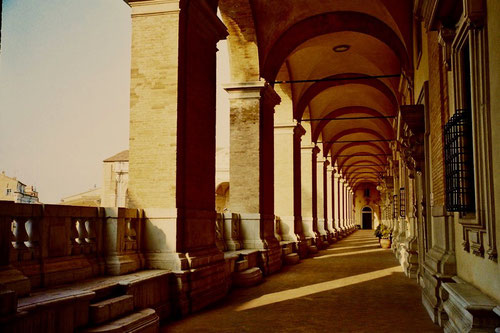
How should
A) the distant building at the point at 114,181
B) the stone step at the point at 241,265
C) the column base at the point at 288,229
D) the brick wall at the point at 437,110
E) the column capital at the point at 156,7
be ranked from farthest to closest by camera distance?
the distant building at the point at 114,181 < the column base at the point at 288,229 < the stone step at the point at 241,265 < the column capital at the point at 156,7 < the brick wall at the point at 437,110

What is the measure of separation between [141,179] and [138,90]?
1.40 metres

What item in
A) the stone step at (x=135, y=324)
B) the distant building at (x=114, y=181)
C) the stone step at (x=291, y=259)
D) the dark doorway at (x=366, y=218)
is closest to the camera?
the stone step at (x=135, y=324)

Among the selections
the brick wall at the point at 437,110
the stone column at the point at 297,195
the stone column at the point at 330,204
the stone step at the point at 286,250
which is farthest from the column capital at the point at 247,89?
the stone column at the point at 330,204

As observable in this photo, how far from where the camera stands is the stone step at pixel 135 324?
4820 millimetres

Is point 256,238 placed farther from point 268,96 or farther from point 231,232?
point 268,96

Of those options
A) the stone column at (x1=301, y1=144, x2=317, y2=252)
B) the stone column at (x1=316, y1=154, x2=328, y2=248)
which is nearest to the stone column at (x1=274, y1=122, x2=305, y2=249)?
the stone column at (x1=301, y1=144, x2=317, y2=252)

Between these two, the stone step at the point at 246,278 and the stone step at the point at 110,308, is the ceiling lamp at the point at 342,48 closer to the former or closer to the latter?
the stone step at the point at 246,278

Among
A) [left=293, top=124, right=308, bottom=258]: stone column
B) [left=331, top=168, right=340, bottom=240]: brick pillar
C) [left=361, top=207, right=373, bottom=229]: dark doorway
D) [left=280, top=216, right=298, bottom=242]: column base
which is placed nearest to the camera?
[left=280, top=216, right=298, bottom=242]: column base

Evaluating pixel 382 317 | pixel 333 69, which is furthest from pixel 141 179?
pixel 333 69

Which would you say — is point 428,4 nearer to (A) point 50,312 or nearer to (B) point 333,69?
(A) point 50,312

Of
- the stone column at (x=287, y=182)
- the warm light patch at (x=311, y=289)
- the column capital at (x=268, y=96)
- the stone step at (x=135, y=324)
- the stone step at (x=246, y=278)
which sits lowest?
the warm light patch at (x=311, y=289)

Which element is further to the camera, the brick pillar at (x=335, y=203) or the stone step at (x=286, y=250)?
the brick pillar at (x=335, y=203)

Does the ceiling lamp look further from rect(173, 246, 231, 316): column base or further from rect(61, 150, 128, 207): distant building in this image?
rect(61, 150, 128, 207): distant building

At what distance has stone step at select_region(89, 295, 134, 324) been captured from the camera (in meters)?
4.85
